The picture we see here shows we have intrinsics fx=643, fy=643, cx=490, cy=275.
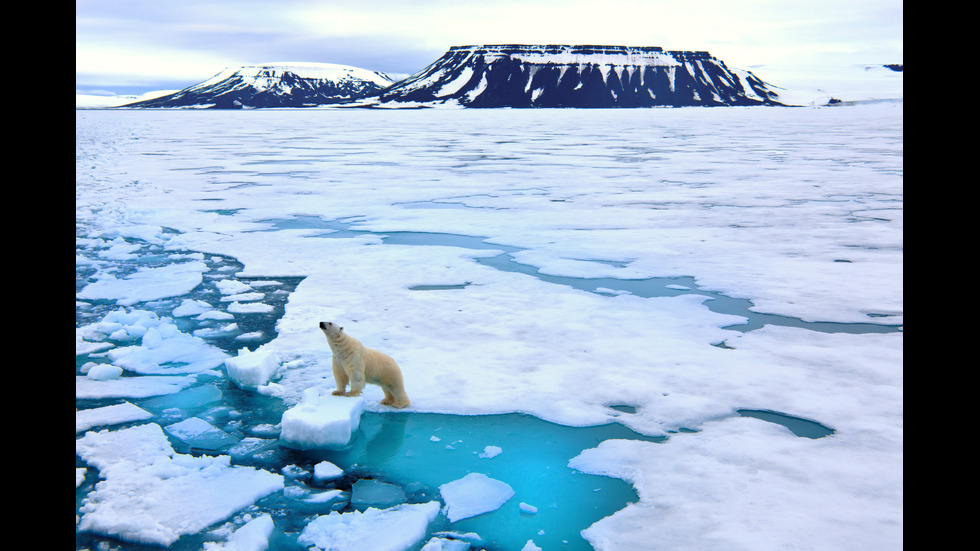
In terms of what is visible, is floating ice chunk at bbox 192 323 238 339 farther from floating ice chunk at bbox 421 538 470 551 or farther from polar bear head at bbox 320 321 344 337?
floating ice chunk at bbox 421 538 470 551

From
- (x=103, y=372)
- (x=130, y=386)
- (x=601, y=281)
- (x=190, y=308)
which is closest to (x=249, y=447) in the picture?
→ (x=130, y=386)

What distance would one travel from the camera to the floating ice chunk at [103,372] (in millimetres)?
3633

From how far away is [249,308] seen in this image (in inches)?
192

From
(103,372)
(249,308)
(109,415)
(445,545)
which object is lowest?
(445,545)

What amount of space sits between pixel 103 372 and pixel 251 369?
2.99 feet

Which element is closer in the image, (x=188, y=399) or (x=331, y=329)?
(x=331, y=329)

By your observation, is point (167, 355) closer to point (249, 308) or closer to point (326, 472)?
point (249, 308)

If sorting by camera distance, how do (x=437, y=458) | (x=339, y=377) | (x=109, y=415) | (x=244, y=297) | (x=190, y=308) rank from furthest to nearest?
(x=244, y=297)
(x=190, y=308)
(x=339, y=377)
(x=109, y=415)
(x=437, y=458)

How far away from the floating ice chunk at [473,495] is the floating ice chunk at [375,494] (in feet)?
0.60

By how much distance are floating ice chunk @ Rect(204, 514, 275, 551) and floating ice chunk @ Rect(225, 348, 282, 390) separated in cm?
121

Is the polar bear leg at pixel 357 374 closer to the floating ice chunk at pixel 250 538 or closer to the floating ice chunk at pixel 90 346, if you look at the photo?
the floating ice chunk at pixel 250 538
